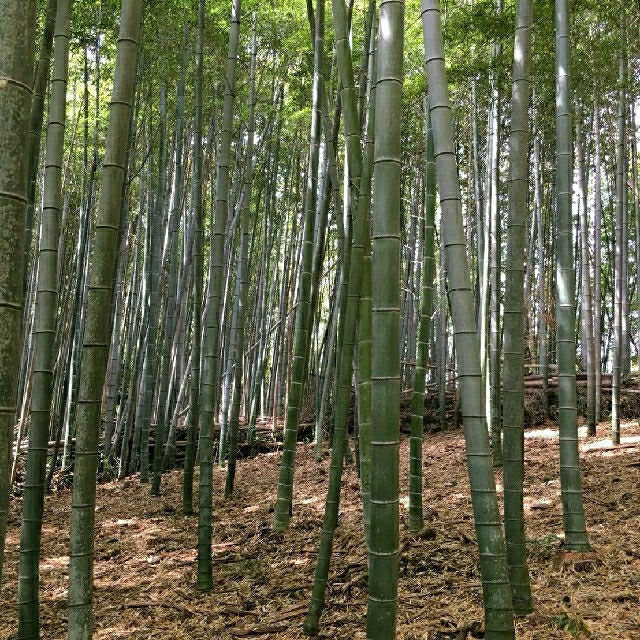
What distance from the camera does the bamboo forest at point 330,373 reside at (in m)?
1.42

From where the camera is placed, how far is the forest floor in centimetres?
→ 214

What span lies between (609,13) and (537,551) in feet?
13.1

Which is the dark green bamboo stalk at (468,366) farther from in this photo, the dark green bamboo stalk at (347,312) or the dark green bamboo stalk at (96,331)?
the dark green bamboo stalk at (96,331)

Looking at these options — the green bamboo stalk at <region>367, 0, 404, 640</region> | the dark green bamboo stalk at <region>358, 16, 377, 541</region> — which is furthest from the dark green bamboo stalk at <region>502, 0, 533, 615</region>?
the green bamboo stalk at <region>367, 0, 404, 640</region>

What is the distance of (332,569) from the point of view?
2686 mm

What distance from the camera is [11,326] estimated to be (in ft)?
3.02

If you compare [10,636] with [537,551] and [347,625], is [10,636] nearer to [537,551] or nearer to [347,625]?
[347,625]

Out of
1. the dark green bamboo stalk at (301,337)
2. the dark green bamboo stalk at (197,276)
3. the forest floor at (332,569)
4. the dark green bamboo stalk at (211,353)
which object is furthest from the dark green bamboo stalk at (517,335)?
the dark green bamboo stalk at (197,276)

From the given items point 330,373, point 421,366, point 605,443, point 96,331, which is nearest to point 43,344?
point 96,331

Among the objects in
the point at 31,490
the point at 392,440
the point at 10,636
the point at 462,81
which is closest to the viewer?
the point at 392,440

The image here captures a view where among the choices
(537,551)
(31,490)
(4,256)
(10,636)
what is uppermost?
(4,256)

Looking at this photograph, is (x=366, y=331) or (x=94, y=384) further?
(x=366, y=331)

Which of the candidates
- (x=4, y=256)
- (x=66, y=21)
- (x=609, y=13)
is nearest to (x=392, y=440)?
(x=4, y=256)

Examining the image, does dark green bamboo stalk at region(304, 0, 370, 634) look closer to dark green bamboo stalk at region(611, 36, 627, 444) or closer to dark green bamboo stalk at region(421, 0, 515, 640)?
dark green bamboo stalk at region(421, 0, 515, 640)
